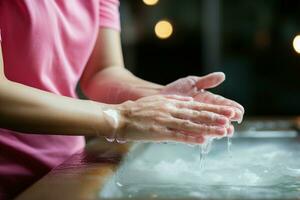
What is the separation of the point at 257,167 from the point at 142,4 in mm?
3856

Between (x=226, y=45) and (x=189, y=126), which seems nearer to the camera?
(x=189, y=126)

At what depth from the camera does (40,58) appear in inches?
46.9

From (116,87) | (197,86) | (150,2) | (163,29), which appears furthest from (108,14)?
(163,29)

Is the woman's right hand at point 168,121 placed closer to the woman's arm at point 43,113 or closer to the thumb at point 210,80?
the woman's arm at point 43,113

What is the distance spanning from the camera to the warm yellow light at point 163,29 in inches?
195

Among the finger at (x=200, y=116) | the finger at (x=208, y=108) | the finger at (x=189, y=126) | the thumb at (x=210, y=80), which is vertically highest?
the thumb at (x=210, y=80)

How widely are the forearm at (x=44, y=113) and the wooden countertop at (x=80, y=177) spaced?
75 mm

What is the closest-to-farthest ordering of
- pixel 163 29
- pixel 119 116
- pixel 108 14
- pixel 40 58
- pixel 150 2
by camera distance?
pixel 119 116
pixel 40 58
pixel 108 14
pixel 150 2
pixel 163 29

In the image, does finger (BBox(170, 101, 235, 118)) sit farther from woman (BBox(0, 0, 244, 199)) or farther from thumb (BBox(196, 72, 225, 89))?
thumb (BBox(196, 72, 225, 89))

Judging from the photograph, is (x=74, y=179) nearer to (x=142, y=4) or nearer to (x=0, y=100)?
(x=0, y=100)

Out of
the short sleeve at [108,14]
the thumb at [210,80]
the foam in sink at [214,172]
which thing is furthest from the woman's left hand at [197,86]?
the short sleeve at [108,14]

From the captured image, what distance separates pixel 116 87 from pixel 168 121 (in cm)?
36

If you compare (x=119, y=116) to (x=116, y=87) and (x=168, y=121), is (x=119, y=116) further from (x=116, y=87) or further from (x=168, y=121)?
(x=116, y=87)

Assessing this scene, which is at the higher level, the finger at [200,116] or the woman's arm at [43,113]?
the finger at [200,116]
